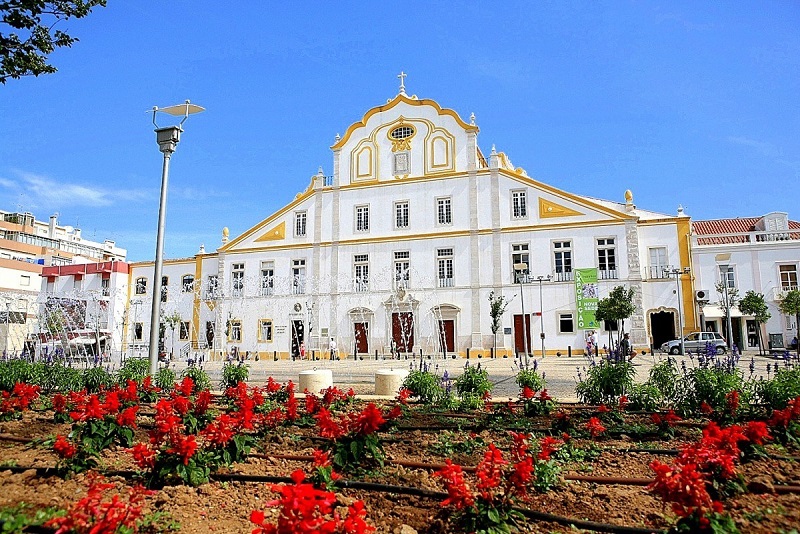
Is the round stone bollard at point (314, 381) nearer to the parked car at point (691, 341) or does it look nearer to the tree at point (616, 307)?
the tree at point (616, 307)

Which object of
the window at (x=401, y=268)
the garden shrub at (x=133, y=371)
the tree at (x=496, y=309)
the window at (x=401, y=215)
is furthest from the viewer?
the window at (x=401, y=215)

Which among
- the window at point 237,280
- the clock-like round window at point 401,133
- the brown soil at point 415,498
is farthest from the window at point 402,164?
the brown soil at point 415,498

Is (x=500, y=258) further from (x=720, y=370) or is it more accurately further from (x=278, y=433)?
(x=278, y=433)

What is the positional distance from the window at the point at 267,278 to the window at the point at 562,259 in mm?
17035

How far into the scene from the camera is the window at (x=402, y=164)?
3391 cm

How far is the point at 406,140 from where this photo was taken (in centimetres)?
Result: 3409

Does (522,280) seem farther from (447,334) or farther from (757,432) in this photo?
(757,432)

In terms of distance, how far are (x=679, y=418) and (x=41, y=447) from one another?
691 centimetres

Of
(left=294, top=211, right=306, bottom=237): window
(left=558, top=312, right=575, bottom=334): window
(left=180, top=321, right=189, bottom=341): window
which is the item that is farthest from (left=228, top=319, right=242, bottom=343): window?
(left=558, top=312, right=575, bottom=334): window

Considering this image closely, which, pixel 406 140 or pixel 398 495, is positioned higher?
pixel 406 140

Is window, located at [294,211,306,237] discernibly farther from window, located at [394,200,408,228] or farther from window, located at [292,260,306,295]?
window, located at [394,200,408,228]

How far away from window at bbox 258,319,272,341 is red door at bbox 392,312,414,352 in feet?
25.9

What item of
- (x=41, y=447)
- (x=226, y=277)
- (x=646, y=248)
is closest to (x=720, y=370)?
(x=41, y=447)

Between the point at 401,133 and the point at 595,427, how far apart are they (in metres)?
30.5
